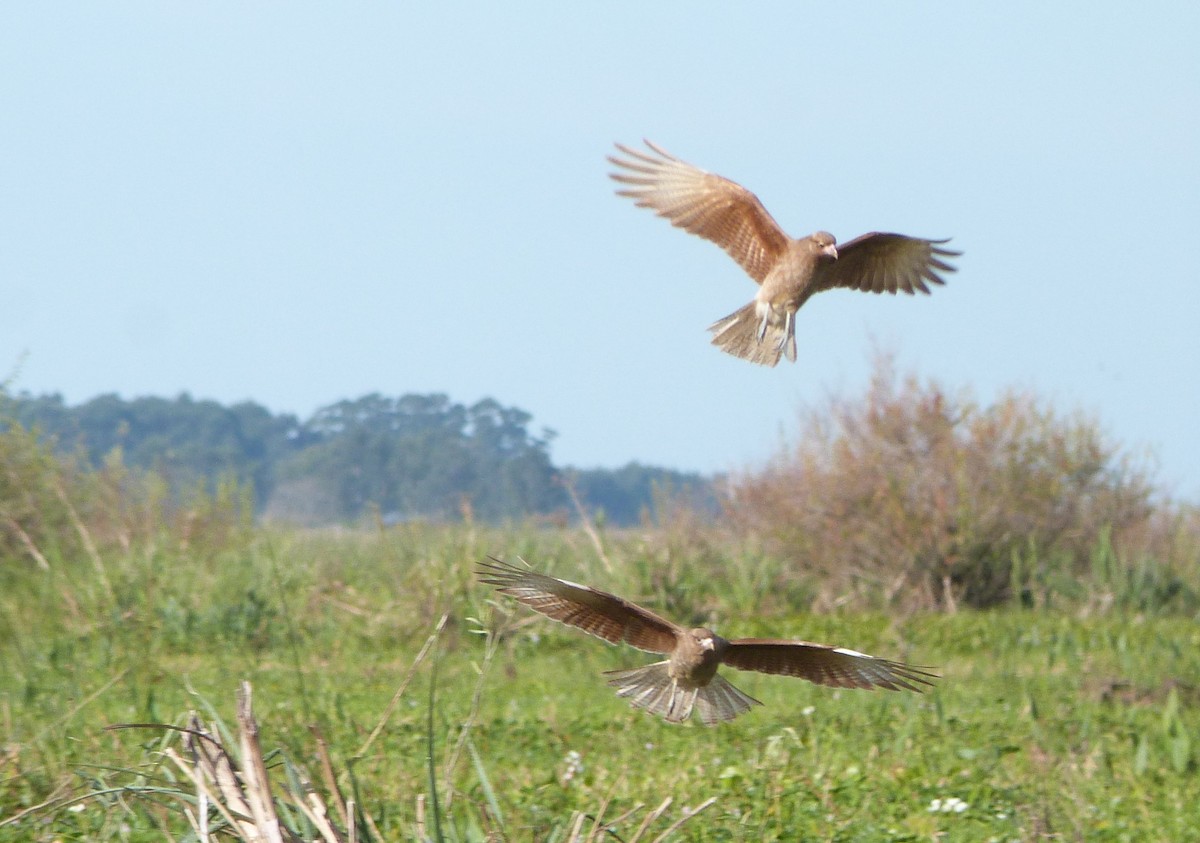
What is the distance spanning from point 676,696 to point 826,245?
2.98 ft

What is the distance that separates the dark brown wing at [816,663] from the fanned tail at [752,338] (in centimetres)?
60

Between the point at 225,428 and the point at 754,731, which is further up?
the point at 225,428

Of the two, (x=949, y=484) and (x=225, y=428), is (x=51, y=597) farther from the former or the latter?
(x=225, y=428)

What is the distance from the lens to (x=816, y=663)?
2.63m

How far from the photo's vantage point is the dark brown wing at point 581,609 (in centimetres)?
262

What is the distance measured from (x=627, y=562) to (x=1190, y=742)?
219 inches

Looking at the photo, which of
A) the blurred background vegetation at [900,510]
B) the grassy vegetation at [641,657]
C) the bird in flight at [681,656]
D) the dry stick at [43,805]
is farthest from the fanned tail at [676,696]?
the blurred background vegetation at [900,510]

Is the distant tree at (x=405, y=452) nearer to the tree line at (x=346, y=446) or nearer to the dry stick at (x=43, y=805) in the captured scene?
the tree line at (x=346, y=446)

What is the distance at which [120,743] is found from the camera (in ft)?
15.7

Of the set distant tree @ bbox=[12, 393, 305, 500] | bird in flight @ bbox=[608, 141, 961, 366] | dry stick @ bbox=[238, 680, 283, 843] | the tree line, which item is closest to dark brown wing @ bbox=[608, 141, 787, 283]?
bird in flight @ bbox=[608, 141, 961, 366]

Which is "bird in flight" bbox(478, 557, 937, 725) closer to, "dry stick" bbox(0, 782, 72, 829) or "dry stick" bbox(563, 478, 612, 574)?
"dry stick" bbox(0, 782, 72, 829)

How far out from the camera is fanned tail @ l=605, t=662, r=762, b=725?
2.77 m

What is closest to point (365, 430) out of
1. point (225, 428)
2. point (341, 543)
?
point (225, 428)

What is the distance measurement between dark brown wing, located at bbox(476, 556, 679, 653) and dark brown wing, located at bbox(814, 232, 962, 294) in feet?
2.95
